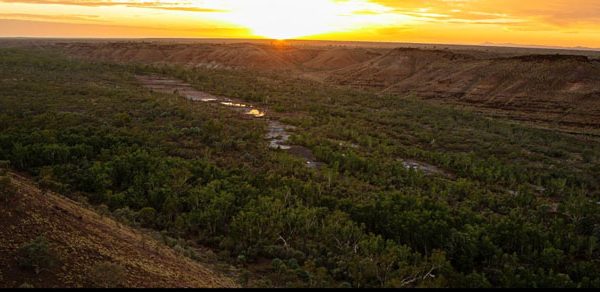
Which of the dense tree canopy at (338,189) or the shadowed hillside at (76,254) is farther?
the dense tree canopy at (338,189)

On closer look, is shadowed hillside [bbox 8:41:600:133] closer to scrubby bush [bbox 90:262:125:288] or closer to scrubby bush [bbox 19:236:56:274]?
scrubby bush [bbox 90:262:125:288]

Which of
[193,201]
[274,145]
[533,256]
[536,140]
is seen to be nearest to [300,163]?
[274,145]

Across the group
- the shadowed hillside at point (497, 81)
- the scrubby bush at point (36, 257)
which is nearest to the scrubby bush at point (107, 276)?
the scrubby bush at point (36, 257)

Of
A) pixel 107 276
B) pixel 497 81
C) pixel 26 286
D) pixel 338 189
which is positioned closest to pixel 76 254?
pixel 107 276

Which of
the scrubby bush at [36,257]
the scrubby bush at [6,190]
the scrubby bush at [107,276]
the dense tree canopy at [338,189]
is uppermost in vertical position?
the scrubby bush at [6,190]

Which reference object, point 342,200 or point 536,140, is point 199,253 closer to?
Result: point 342,200

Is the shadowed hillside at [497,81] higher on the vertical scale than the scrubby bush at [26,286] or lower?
higher

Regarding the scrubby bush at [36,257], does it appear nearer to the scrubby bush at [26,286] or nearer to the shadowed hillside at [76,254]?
the shadowed hillside at [76,254]
